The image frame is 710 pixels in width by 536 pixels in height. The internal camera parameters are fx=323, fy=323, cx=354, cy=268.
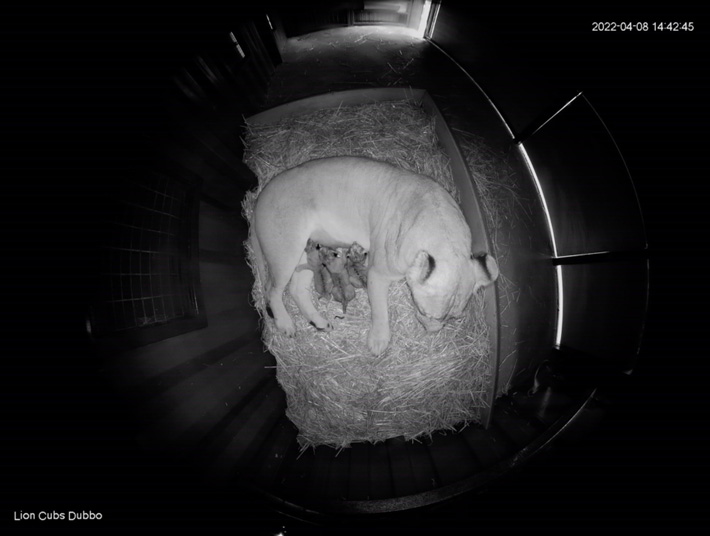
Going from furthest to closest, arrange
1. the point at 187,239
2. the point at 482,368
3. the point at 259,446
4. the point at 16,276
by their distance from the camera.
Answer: the point at 482,368 → the point at 259,446 → the point at 187,239 → the point at 16,276

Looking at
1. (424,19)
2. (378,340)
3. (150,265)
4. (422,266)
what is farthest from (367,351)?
(424,19)

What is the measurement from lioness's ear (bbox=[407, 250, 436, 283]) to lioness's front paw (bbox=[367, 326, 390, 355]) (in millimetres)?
1044

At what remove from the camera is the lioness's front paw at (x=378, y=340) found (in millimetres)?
2994

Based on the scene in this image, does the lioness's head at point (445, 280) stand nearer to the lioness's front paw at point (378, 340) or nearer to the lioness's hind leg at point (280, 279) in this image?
the lioness's front paw at point (378, 340)

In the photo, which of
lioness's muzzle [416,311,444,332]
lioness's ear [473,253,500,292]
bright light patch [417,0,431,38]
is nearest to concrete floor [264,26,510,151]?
bright light patch [417,0,431,38]

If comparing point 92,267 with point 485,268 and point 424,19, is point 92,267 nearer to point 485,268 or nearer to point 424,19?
point 485,268

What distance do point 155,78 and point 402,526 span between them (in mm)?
3627

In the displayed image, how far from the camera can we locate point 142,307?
2406 mm

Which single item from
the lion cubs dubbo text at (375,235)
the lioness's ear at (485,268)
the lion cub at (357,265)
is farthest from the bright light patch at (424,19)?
the lioness's ear at (485,268)

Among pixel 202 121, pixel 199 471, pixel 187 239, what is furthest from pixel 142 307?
pixel 202 121

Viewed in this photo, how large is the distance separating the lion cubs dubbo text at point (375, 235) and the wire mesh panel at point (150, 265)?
625 mm

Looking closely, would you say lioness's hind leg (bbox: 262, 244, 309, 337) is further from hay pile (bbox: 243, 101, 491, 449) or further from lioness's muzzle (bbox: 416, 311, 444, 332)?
lioness's muzzle (bbox: 416, 311, 444, 332)

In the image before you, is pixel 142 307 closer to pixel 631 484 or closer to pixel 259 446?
pixel 259 446

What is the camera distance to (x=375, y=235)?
2711 millimetres
